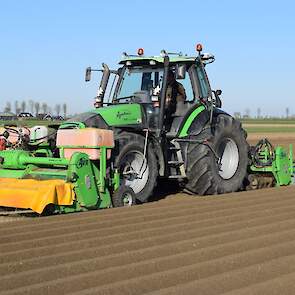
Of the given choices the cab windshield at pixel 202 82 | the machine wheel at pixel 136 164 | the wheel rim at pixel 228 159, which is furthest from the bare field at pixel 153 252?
the cab windshield at pixel 202 82

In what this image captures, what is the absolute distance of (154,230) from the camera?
5.28 metres

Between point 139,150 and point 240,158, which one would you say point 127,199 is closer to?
point 139,150

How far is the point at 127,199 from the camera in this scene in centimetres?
681

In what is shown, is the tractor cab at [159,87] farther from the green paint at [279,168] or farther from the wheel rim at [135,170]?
the green paint at [279,168]

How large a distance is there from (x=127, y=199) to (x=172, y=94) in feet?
6.56

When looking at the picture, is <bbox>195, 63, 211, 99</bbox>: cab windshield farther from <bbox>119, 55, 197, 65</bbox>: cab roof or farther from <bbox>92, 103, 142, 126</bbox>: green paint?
<bbox>92, 103, 142, 126</bbox>: green paint

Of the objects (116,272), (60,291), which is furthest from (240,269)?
(60,291)

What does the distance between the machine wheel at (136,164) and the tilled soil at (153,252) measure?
68cm

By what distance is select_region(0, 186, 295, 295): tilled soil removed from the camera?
3.69 meters

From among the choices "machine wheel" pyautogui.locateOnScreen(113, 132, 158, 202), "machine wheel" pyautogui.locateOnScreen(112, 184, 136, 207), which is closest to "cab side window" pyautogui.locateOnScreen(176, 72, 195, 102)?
"machine wheel" pyautogui.locateOnScreen(113, 132, 158, 202)

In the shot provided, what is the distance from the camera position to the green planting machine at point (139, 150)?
630 cm

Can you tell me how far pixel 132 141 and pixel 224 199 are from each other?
55.3 inches

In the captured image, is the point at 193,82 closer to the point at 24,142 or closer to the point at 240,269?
the point at 24,142

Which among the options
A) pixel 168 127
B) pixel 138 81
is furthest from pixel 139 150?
pixel 138 81
